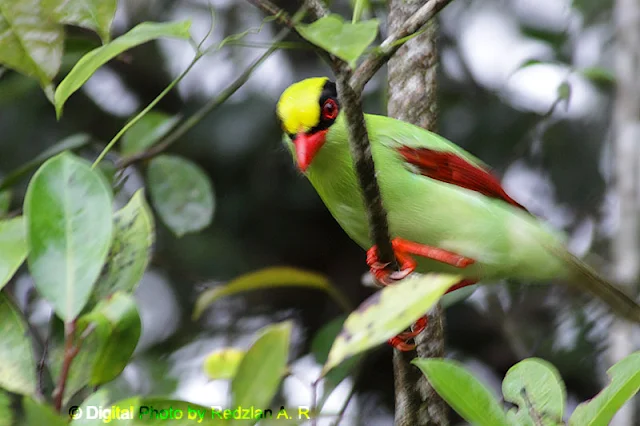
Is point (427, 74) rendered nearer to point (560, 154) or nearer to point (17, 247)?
point (17, 247)

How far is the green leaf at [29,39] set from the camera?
4.68 ft

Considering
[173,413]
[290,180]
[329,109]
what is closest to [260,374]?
[173,413]

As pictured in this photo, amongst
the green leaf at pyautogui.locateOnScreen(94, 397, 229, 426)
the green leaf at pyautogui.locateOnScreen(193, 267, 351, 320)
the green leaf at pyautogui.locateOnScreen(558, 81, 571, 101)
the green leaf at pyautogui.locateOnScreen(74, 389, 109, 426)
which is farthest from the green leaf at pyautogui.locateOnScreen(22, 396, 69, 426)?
the green leaf at pyautogui.locateOnScreen(558, 81, 571, 101)

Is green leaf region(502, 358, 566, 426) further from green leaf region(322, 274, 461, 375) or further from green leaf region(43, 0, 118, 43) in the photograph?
green leaf region(43, 0, 118, 43)

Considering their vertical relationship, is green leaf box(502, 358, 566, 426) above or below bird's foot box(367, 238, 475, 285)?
above

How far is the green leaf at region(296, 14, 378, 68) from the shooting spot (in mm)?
1049

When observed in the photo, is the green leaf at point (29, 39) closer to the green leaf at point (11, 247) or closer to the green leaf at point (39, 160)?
the green leaf at point (11, 247)

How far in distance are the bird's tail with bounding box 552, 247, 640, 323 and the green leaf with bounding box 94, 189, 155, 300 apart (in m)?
1.28

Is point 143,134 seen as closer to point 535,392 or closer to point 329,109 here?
point 329,109

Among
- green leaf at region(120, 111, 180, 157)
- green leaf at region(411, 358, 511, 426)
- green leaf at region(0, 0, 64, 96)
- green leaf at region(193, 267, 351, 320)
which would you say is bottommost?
green leaf at region(193, 267, 351, 320)

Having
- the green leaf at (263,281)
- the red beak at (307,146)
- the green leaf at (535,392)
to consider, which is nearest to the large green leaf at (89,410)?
the green leaf at (535,392)

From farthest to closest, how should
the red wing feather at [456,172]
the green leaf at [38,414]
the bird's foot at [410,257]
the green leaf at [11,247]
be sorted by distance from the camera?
the red wing feather at [456,172], the bird's foot at [410,257], the green leaf at [11,247], the green leaf at [38,414]

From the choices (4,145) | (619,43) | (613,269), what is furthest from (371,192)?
(4,145)

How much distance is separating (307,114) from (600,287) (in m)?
0.96
